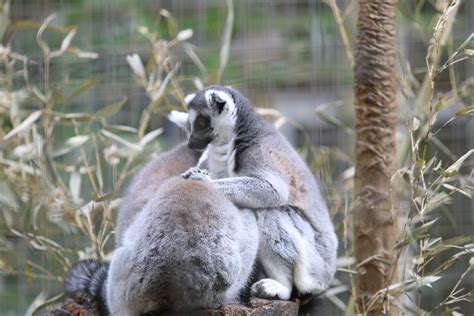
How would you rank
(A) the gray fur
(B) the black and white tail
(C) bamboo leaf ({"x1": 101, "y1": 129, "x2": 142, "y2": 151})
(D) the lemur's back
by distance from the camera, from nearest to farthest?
1. (A) the gray fur
2. (B) the black and white tail
3. (D) the lemur's back
4. (C) bamboo leaf ({"x1": 101, "y1": 129, "x2": 142, "y2": 151})

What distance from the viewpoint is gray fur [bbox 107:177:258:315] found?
250 centimetres

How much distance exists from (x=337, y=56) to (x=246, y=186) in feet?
6.38

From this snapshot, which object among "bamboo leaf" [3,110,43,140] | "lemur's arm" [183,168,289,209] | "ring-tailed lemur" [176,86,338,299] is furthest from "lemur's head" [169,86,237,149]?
"bamboo leaf" [3,110,43,140]

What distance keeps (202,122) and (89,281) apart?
Answer: 0.76 m

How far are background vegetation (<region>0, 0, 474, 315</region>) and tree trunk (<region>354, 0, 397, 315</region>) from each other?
8cm

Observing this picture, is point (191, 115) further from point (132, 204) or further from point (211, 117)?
point (132, 204)

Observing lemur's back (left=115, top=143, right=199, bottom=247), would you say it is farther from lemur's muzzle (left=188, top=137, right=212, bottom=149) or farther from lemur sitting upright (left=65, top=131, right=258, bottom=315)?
lemur sitting upright (left=65, top=131, right=258, bottom=315)

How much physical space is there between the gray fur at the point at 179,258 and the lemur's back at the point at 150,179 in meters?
0.43

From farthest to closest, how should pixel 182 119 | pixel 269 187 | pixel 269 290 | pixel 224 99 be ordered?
pixel 182 119 < pixel 224 99 < pixel 269 187 < pixel 269 290

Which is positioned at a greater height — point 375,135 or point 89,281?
point 375,135

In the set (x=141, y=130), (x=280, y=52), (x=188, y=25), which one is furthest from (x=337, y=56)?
(x=141, y=130)

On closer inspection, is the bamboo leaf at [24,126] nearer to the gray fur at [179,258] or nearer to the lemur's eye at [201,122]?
the lemur's eye at [201,122]

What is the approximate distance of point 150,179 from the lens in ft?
10.6

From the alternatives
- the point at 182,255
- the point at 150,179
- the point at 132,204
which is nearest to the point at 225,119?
the point at 150,179
